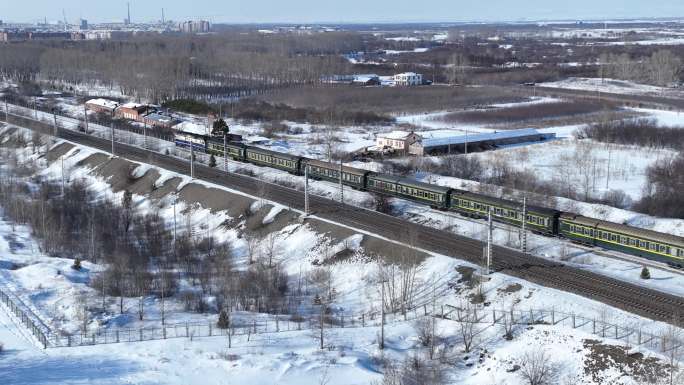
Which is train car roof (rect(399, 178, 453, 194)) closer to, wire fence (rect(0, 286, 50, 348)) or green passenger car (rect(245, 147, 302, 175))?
green passenger car (rect(245, 147, 302, 175))

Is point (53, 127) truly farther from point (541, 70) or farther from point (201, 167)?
point (541, 70)

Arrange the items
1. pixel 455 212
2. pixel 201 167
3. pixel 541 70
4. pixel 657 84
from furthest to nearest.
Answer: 1. pixel 541 70
2. pixel 657 84
3. pixel 201 167
4. pixel 455 212

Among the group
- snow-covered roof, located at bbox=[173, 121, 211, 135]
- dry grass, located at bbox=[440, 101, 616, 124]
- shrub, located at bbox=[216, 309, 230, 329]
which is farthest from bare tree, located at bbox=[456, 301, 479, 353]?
dry grass, located at bbox=[440, 101, 616, 124]

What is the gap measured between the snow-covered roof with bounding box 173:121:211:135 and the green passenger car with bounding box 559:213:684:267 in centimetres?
4926

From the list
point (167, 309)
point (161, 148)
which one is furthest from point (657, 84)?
point (167, 309)

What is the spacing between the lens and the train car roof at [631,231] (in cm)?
3578

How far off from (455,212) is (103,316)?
24.0 m

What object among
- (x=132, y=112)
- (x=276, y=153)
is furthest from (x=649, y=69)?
(x=276, y=153)

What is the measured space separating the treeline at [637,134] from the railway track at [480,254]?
39831 millimetres

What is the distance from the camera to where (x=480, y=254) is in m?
38.6

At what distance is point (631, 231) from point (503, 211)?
7934mm

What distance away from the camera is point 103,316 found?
31.1 m

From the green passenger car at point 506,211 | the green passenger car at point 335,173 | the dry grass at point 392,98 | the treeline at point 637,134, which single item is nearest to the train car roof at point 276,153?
the green passenger car at point 335,173

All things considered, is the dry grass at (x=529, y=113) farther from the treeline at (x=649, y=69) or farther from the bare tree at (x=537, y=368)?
the bare tree at (x=537, y=368)
